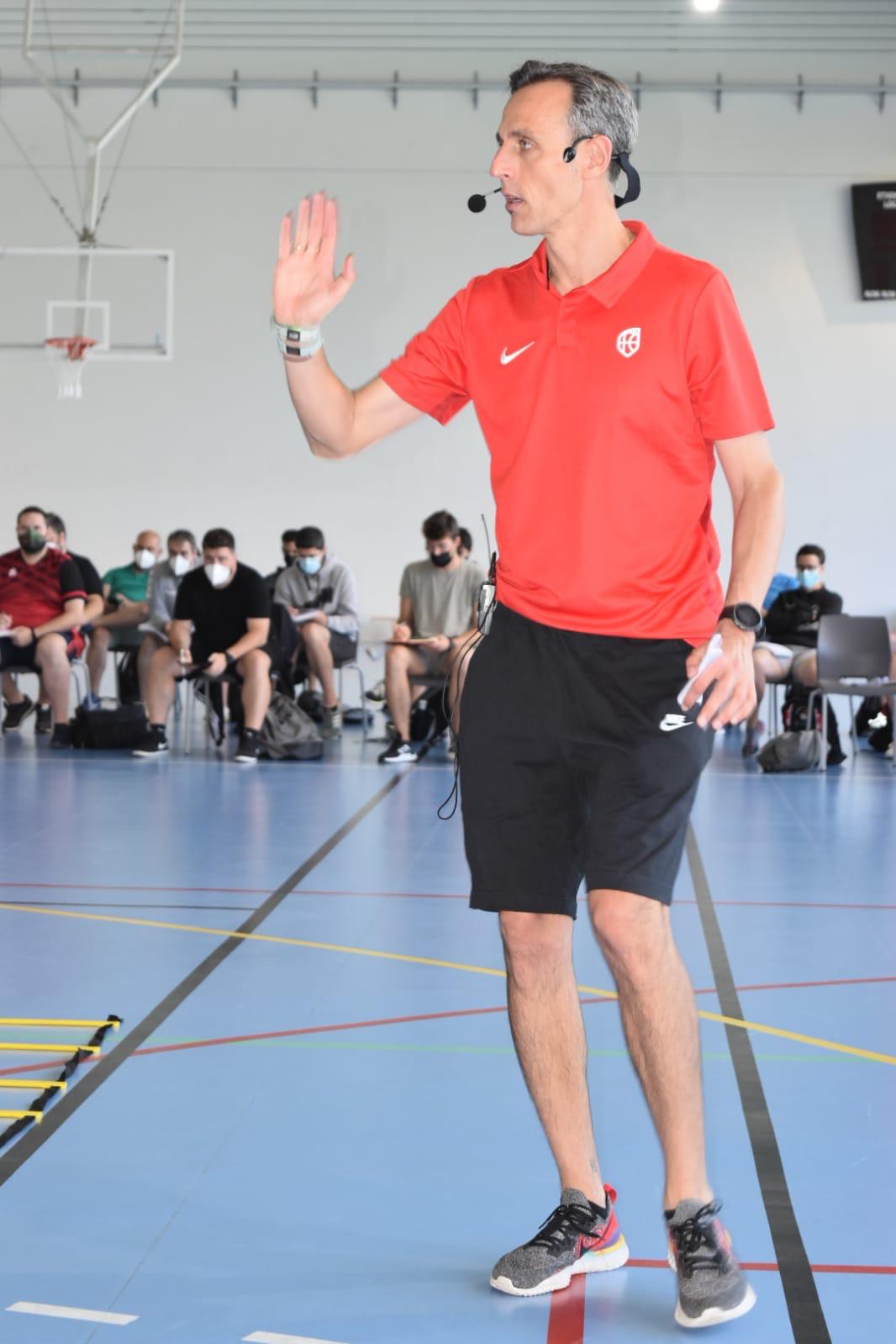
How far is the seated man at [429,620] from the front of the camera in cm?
870

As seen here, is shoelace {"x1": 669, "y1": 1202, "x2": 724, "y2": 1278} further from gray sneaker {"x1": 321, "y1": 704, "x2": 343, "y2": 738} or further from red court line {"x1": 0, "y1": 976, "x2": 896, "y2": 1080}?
gray sneaker {"x1": 321, "y1": 704, "x2": 343, "y2": 738}

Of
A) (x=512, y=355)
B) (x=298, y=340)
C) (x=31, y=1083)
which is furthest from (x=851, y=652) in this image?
(x=298, y=340)

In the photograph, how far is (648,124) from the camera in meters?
13.7

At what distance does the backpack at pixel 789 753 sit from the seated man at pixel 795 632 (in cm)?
49

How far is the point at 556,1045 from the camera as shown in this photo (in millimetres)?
2094

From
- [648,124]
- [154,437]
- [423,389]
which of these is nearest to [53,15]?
[154,437]

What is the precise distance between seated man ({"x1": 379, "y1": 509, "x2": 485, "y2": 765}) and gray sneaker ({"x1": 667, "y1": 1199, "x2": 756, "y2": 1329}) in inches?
262

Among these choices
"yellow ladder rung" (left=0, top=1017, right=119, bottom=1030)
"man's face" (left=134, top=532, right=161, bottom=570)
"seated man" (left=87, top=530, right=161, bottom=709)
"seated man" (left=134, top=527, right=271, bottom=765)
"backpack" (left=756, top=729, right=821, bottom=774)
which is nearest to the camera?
"yellow ladder rung" (left=0, top=1017, right=119, bottom=1030)

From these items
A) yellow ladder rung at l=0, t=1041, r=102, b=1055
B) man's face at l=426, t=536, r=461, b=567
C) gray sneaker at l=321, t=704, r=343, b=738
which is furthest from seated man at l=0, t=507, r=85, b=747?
yellow ladder rung at l=0, t=1041, r=102, b=1055

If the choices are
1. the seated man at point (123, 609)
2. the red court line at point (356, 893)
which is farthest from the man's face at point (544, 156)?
the seated man at point (123, 609)

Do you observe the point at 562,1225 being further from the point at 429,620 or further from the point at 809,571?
the point at 809,571

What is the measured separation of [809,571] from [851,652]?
1.67 meters

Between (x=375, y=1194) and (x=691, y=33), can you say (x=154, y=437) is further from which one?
(x=375, y=1194)

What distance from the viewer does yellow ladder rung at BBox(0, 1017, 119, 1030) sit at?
10.2 feet
